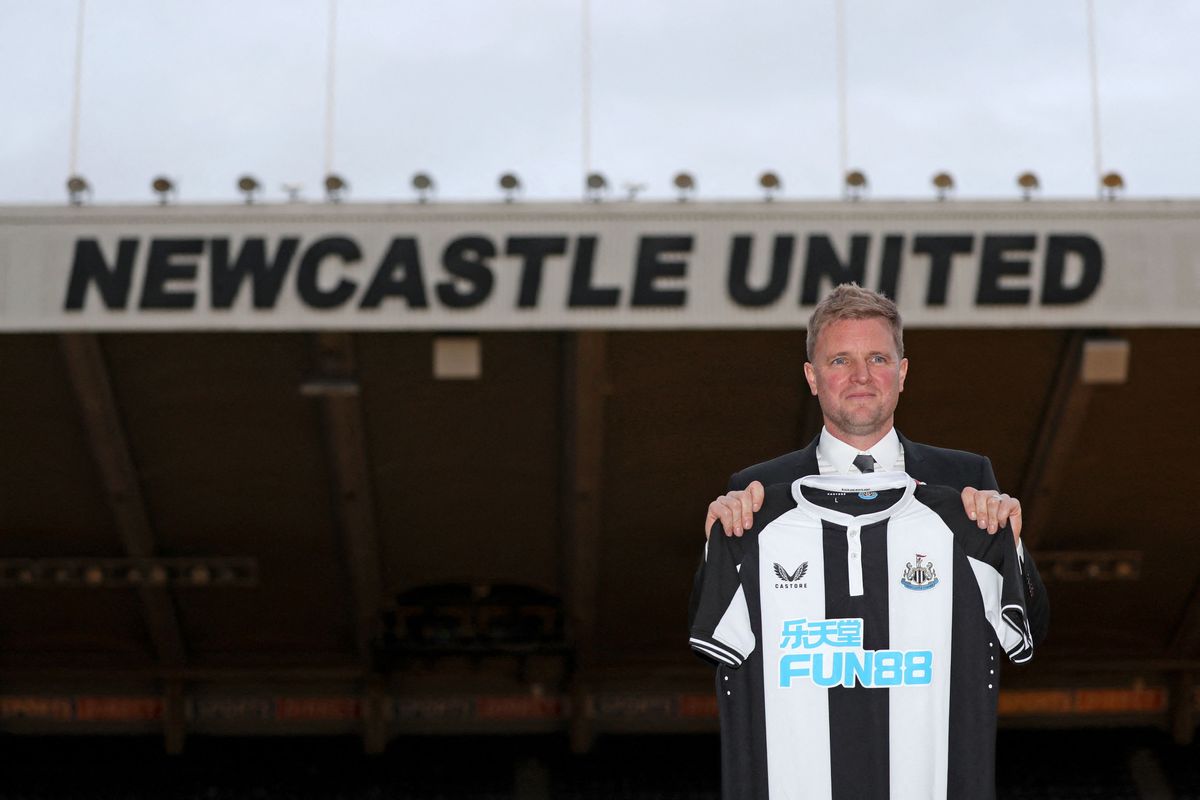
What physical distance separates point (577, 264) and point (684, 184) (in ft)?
3.42

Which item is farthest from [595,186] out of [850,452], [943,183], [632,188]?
[850,452]

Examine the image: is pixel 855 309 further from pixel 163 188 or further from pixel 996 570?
pixel 163 188

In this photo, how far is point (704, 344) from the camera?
11328 millimetres

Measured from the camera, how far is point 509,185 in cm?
1047

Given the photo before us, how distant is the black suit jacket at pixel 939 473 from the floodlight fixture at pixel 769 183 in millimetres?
7006

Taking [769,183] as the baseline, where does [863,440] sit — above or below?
below

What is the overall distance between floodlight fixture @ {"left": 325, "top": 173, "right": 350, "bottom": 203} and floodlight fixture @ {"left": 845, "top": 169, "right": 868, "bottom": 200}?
3.91 meters

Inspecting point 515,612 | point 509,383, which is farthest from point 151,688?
point 509,383

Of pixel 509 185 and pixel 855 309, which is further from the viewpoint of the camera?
pixel 509 185

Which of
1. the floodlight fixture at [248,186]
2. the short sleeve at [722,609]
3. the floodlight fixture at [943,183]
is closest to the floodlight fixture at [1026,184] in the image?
the floodlight fixture at [943,183]

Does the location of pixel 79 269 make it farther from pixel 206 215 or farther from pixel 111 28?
pixel 111 28

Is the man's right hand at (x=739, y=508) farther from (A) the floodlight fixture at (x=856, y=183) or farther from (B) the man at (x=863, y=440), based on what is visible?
(A) the floodlight fixture at (x=856, y=183)

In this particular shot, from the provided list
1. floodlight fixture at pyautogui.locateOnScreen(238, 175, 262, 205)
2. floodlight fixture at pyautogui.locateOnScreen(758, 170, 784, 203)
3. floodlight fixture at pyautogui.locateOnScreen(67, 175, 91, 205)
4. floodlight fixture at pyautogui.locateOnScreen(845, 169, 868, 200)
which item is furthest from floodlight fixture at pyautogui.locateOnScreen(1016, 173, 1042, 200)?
floodlight fixture at pyautogui.locateOnScreen(67, 175, 91, 205)

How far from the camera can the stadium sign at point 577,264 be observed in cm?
1033
